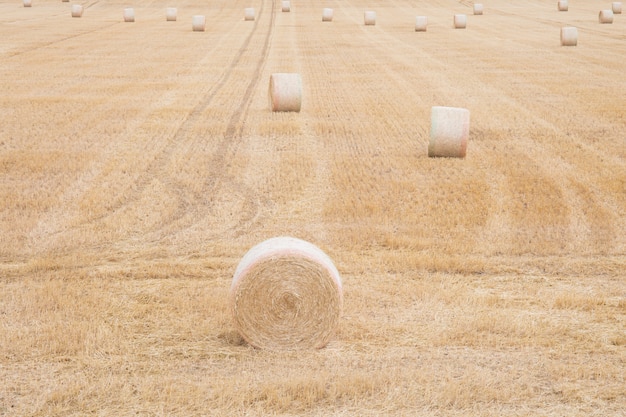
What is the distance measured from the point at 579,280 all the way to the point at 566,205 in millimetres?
2887

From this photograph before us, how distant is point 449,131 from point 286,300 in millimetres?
7798

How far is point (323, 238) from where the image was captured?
37.5ft

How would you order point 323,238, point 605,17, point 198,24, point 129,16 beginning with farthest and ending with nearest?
point 129,16
point 605,17
point 198,24
point 323,238

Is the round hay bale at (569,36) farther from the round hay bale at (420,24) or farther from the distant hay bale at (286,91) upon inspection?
the distant hay bale at (286,91)

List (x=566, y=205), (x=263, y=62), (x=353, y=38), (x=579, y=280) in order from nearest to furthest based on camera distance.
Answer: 1. (x=579, y=280)
2. (x=566, y=205)
3. (x=263, y=62)
4. (x=353, y=38)

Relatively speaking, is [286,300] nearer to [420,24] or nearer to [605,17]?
[420,24]

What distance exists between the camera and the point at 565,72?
86.6 feet

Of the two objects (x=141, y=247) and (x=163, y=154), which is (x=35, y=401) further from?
(x=163, y=154)

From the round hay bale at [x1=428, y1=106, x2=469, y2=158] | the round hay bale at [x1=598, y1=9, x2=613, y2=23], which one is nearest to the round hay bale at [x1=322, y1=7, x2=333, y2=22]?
the round hay bale at [x1=598, y1=9, x2=613, y2=23]

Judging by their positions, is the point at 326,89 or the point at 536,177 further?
the point at 326,89

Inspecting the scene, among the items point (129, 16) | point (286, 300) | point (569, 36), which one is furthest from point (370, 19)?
point (286, 300)

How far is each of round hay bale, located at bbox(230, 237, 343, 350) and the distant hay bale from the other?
37.7ft

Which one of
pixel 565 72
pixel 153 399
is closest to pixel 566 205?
pixel 153 399

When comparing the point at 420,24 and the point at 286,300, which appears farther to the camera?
the point at 420,24
